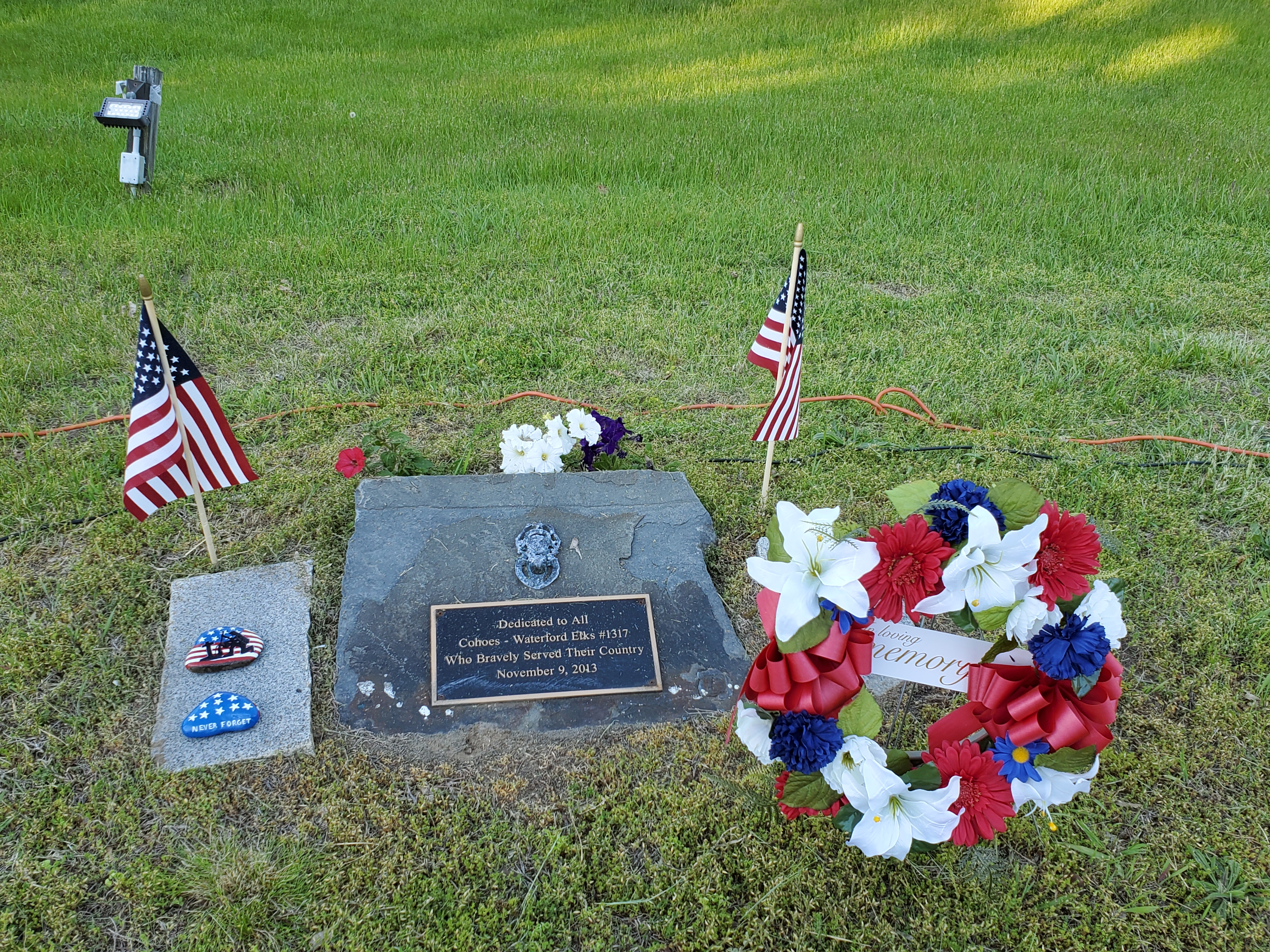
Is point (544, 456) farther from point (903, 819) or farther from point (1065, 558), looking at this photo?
point (1065, 558)

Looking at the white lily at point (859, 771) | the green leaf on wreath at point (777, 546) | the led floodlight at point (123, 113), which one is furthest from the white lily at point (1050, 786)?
the led floodlight at point (123, 113)

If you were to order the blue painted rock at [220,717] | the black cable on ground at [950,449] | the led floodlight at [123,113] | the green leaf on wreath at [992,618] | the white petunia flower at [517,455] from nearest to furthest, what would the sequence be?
1. the green leaf on wreath at [992,618]
2. the blue painted rock at [220,717]
3. the white petunia flower at [517,455]
4. the black cable on ground at [950,449]
5. the led floodlight at [123,113]

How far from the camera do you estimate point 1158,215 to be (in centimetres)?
719

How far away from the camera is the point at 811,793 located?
233 cm

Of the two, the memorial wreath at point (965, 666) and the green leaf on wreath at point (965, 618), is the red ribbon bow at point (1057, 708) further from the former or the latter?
the green leaf on wreath at point (965, 618)

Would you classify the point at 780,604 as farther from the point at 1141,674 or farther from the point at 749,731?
the point at 1141,674

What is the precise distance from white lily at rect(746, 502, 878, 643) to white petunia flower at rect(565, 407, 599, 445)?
1.81 meters

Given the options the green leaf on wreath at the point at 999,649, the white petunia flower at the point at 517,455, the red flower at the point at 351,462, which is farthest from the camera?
the white petunia flower at the point at 517,455

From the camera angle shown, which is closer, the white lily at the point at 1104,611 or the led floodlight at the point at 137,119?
the white lily at the point at 1104,611

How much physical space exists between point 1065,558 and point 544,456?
7.20 feet

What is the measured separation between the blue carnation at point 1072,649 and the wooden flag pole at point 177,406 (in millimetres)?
1671

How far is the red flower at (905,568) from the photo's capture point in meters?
2.09

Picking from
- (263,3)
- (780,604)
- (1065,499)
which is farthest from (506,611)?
(263,3)

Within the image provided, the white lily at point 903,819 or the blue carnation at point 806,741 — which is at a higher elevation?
the blue carnation at point 806,741
